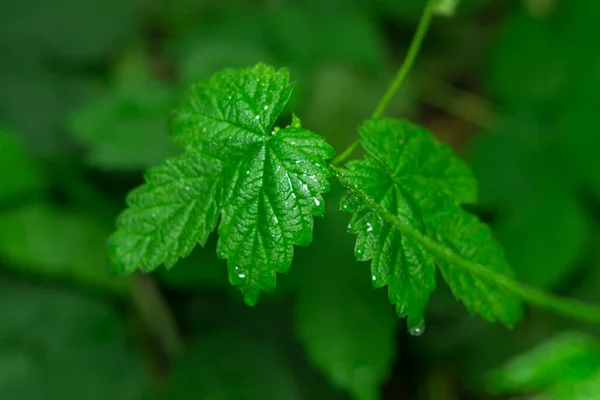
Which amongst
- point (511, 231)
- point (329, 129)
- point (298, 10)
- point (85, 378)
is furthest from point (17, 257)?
point (511, 231)

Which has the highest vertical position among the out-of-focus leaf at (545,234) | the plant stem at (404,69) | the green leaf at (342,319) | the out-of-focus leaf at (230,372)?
the plant stem at (404,69)

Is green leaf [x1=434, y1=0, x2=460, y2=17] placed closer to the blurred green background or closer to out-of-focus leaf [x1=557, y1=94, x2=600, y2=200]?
the blurred green background

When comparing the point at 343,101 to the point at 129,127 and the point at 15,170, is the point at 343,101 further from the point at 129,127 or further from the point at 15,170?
the point at 15,170

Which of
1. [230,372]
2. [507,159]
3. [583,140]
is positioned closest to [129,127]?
[230,372]

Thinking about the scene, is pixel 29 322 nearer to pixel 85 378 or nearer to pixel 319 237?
pixel 85 378

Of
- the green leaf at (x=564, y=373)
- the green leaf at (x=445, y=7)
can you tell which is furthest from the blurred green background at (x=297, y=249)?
the green leaf at (x=445, y=7)

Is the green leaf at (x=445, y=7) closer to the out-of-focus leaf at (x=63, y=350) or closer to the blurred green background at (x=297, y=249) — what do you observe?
the blurred green background at (x=297, y=249)
